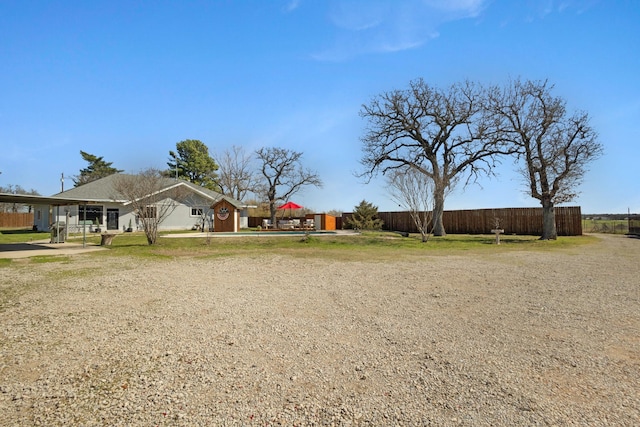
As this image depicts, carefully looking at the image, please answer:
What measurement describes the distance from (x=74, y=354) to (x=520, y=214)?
26457 mm

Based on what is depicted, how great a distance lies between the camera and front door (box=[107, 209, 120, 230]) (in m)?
26.3

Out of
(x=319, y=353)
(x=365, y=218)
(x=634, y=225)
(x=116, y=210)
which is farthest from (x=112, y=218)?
(x=634, y=225)

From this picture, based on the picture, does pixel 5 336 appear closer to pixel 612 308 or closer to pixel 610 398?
pixel 610 398

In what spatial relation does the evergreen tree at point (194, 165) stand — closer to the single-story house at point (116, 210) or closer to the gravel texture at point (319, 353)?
the single-story house at point (116, 210)

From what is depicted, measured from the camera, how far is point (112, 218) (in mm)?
26531

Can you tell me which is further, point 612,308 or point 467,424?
point 612,308

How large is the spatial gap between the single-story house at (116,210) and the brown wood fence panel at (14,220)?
10.3 meters

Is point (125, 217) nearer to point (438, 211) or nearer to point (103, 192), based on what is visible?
point (103, 192)

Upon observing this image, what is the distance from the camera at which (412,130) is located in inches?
928

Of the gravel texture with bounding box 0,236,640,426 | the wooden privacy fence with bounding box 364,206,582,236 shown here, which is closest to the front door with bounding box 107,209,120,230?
the gravel texture with bounding box 0,236,640,426

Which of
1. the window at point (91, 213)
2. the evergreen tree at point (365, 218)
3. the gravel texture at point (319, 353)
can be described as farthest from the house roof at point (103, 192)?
the gravel texture at point (319, 353)

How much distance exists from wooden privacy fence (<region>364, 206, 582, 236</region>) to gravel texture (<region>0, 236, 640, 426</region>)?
18035mm

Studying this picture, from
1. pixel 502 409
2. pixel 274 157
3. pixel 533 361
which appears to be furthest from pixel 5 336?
pixel 274 157

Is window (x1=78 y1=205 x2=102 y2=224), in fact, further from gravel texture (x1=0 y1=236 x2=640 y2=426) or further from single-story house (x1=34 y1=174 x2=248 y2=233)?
gravel texture (x1=0 y1=236 x2=640 y2=426)
